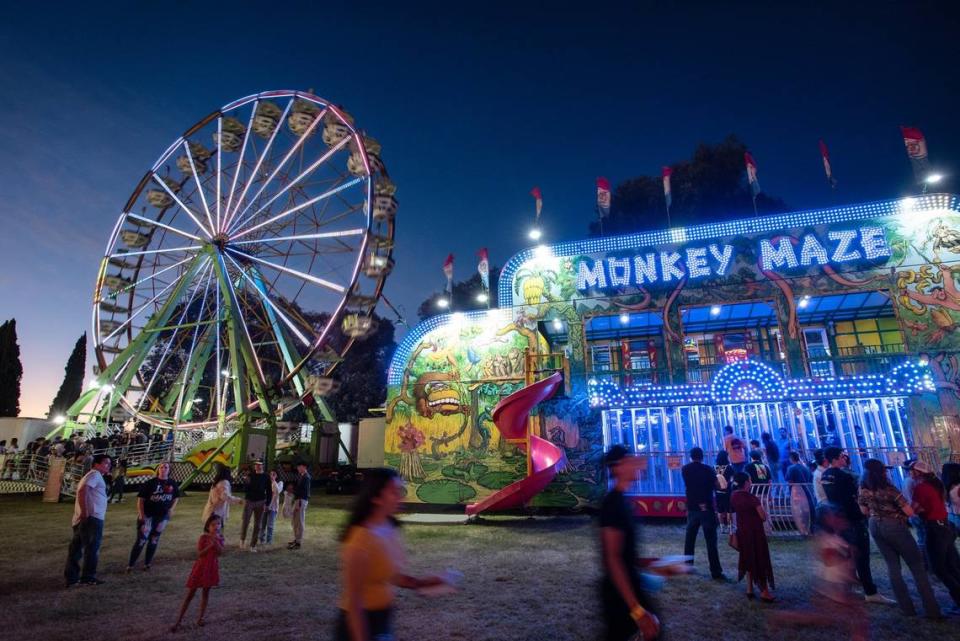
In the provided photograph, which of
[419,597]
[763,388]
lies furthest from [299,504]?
[763,388]

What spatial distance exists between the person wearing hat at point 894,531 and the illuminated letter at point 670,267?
11.1 meters

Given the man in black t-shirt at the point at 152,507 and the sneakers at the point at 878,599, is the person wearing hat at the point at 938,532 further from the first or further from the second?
the man in black t-shirt at the point at 152,507

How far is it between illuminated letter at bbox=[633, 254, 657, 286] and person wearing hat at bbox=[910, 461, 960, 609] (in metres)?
11.0

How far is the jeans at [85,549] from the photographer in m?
7.29

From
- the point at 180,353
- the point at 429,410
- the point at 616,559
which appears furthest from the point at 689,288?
the point at 180,353

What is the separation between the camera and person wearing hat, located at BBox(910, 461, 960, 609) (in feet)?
18.6

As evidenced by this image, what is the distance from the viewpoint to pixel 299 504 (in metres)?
10.3

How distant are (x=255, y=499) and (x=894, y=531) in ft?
33.6

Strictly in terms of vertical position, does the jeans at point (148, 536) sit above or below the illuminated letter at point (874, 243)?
below

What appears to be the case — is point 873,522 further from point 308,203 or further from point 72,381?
point 72,381

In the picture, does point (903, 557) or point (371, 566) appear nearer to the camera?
Answer: point (371, 566)

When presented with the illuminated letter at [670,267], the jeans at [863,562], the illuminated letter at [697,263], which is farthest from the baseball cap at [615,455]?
the illuminated letter at [697,263]

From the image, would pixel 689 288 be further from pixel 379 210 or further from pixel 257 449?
pixel 257 449

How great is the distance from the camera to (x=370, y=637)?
2.59m
